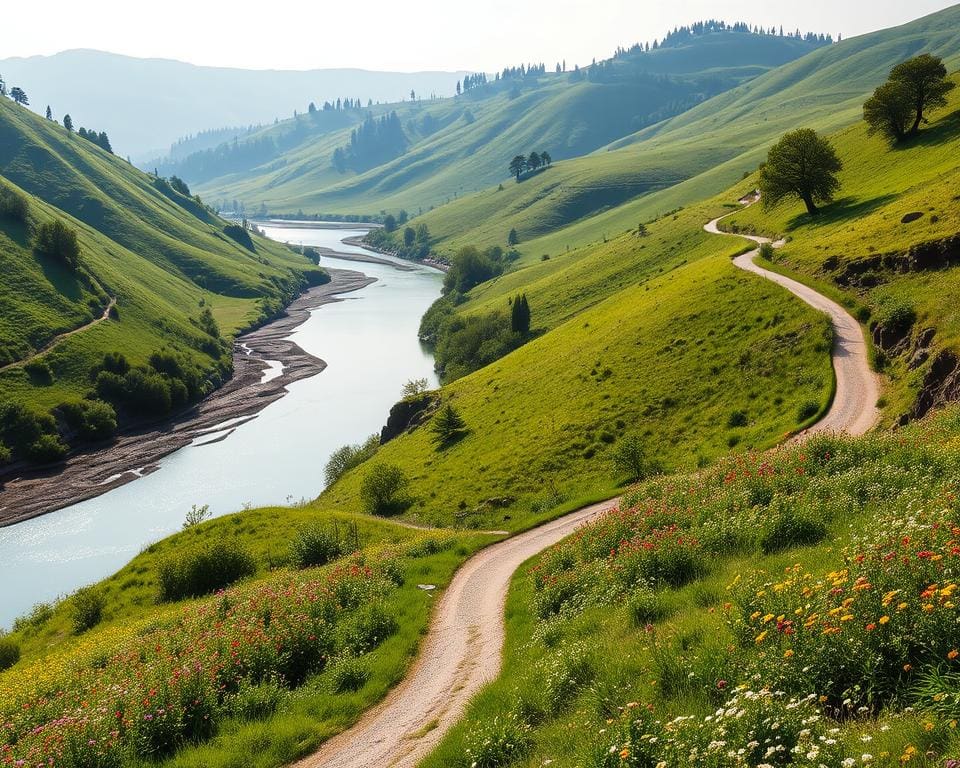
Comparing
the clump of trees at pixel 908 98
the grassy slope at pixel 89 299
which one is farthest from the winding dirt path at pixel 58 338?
the clump of trees at pixel 908 98

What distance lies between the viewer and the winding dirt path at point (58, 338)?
105875 mm

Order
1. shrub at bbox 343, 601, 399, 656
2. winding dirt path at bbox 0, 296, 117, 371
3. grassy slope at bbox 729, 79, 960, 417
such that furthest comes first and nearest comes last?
winding dirt path at bbox 0, 296, 117, 371, grassy slope at bbox 729, 79, 960, 417, shrub at bbox 343, 601, 399, 656

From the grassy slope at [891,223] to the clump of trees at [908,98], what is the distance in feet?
7.10

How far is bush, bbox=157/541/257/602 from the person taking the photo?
35500 millimetres

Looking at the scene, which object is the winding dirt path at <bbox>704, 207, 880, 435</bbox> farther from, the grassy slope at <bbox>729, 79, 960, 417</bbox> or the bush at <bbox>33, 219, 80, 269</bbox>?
the bush at <bbox>33, 219, 80, 269</bbox>

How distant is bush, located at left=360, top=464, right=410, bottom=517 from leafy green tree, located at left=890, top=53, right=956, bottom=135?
75417mm

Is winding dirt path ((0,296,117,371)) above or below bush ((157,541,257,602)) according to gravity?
above

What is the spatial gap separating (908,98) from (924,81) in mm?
2197

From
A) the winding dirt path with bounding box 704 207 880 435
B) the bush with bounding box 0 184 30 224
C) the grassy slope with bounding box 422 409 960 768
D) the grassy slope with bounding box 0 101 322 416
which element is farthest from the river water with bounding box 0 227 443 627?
the bush with bounding box 0 184 30 224

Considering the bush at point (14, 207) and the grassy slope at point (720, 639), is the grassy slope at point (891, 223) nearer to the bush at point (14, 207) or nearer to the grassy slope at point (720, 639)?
the grassy slope at point (720, 639)

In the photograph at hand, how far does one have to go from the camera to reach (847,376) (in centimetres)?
3978

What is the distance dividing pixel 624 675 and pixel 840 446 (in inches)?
559

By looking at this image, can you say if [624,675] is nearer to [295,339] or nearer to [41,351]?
[41,351]

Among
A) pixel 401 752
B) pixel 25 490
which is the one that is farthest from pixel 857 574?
pixel 25 490
